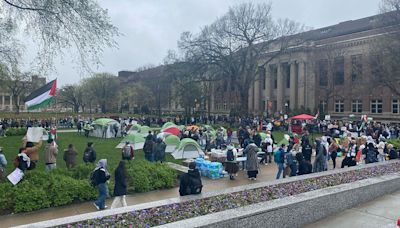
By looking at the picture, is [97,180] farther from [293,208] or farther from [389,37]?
[389,37]

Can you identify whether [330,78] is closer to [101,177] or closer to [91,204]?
[91,204]

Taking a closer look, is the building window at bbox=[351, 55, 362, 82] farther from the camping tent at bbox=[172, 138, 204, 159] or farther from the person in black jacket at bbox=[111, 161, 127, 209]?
the person in black jacket at bbox=[111, 161, 127, 209]

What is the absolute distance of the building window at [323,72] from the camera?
52.7 m

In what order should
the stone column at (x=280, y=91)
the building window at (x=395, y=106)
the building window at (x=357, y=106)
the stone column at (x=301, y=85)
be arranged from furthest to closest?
the stone column at (x=280, y=91), the stone column at (x=301, y=85), the building window at (x=357, y=106), the building window at (x=395, y=106)

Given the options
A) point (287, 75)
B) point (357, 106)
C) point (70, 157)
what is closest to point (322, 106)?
point (357, 106)

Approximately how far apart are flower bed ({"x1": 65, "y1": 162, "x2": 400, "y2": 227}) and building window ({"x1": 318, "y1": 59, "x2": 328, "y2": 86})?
45240mm

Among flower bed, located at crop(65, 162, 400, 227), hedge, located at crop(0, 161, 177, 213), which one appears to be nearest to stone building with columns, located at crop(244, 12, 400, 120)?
flower bed, located at crop(65, 162, 400, 227)

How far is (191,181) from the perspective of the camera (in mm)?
8406

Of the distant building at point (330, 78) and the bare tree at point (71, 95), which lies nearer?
the distant building at point (330, 78)

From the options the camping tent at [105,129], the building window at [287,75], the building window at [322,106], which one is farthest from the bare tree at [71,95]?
the building window at [322,106]

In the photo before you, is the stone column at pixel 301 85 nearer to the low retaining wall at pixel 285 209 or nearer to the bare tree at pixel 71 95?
the low retaining wall at pixel 285 209

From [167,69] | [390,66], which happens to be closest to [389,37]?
[390,66]

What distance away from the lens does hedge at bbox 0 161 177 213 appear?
9.67 m

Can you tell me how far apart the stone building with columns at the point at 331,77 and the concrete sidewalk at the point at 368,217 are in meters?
34.4
